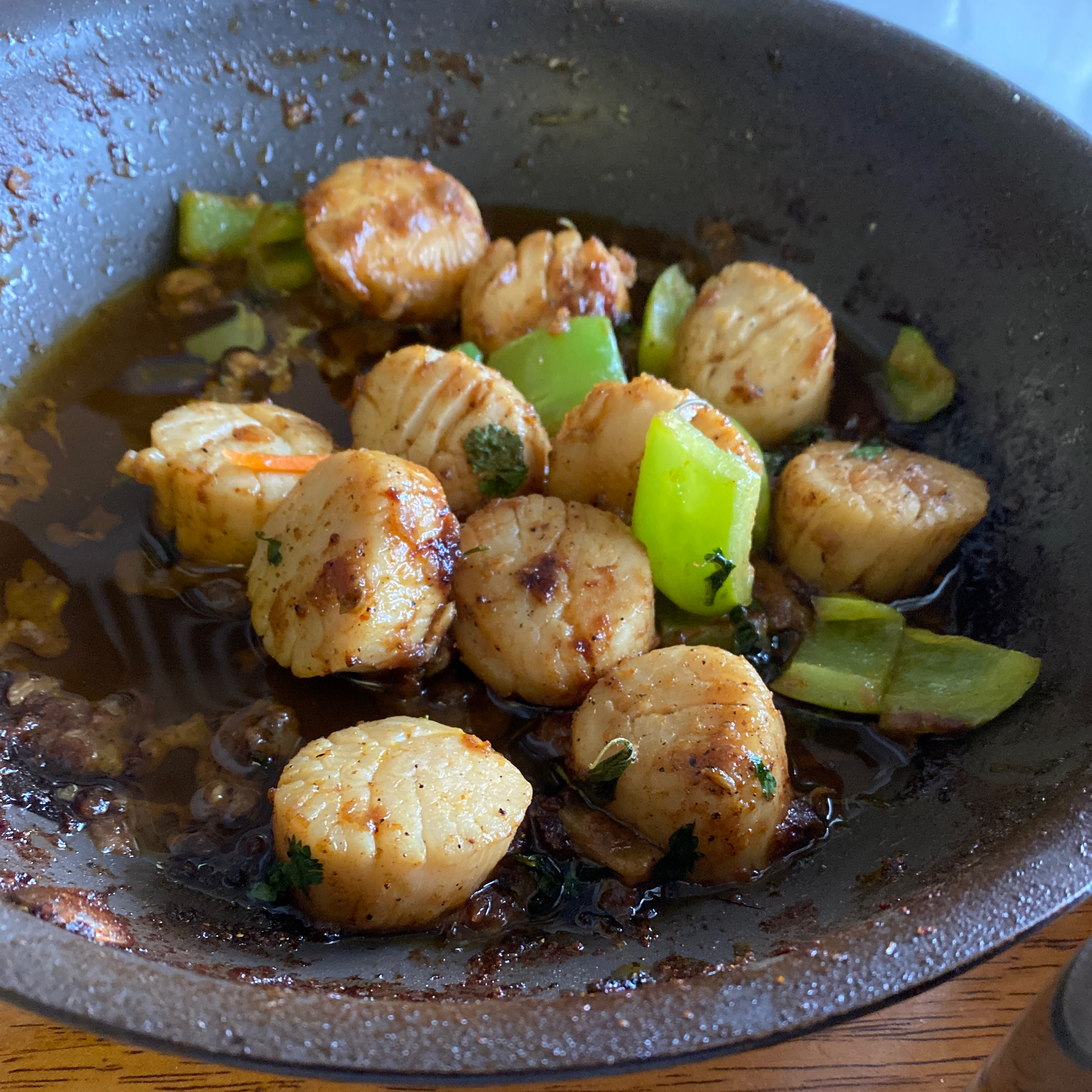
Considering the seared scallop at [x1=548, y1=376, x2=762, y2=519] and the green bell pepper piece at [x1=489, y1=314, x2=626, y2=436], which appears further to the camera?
the green bell pepper piece at [x1=489, y1=314, x2=626, y2=436]

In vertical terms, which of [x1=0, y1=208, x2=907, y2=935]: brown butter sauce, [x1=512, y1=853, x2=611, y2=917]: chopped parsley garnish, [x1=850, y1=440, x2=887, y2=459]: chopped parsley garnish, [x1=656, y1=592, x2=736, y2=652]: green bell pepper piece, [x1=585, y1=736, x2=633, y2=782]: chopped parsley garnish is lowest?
[x1=0, y1=208, x2=907, y2=935]: brown butter sauce

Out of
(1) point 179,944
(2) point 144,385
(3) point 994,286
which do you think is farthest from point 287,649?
(3) point 994,286

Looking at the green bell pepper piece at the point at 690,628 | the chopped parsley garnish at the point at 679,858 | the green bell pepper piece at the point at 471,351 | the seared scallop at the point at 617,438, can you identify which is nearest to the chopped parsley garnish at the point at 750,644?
the green bell pepper piece at the point at 690,628

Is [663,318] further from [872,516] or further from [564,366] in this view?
[872,516]

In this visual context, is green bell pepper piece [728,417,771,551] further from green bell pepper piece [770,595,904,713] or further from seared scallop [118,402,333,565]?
seared scallop [118,402,333,565]

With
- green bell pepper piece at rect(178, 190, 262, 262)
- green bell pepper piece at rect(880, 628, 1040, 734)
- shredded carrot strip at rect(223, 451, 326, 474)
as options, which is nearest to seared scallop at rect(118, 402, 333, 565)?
shredded carrot strip at rect(223, 451, 326, 474)

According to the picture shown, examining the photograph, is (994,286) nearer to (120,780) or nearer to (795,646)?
(795,646)

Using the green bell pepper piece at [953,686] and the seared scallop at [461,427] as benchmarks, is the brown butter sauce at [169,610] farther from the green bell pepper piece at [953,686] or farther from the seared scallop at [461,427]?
the seared scallop at [461,427]
